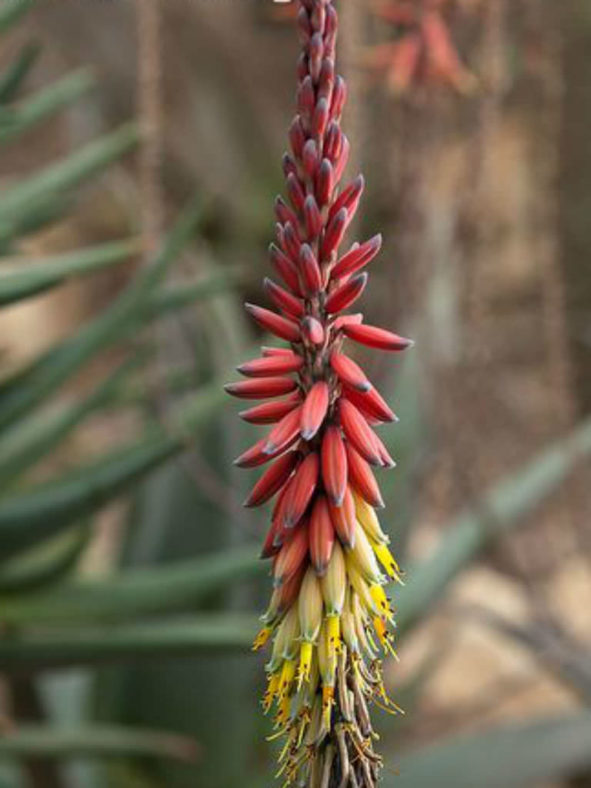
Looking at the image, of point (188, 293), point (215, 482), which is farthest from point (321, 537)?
point (215, 482)

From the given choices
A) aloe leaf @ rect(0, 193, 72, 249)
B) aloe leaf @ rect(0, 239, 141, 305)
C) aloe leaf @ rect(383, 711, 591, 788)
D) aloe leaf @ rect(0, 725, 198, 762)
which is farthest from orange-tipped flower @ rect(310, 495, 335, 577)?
aloe leaf @ rect(383, 711, 591, 788)

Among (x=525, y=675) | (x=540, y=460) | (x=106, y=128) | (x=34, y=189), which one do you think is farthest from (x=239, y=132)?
(x=34, y=189)

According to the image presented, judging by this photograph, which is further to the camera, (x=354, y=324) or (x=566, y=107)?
(x=566, y=107)

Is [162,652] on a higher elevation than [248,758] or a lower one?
lower

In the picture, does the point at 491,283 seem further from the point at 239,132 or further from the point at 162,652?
the point at 162,652

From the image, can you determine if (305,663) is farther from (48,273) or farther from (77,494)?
(77,494)

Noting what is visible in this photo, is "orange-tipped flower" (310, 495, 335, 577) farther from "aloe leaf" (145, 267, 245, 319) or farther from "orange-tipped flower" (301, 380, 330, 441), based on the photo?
"aloe leaf" (145, 267, 245, 319)

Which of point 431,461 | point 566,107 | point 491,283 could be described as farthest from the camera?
point 491,283
